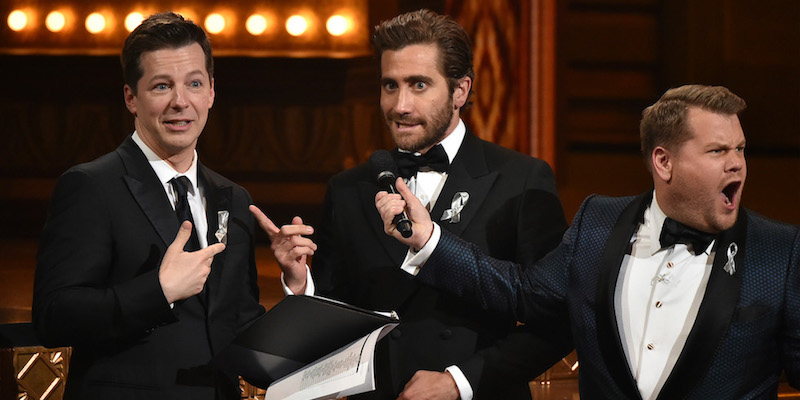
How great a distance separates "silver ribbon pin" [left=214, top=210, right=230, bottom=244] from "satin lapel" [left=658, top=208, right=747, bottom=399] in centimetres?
96

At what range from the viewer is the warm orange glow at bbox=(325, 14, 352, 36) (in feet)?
22.0

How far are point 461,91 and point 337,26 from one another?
4715mm

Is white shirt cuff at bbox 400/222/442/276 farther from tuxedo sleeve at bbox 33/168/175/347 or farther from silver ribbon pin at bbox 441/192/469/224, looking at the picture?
tuxedo sleeve at bbox 33/168/175/347

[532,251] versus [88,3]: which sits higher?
[88,3]

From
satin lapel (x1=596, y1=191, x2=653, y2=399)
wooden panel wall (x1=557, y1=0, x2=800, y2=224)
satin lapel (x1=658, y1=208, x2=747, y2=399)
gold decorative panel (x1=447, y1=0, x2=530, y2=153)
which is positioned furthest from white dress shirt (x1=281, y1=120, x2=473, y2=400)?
wooden panel wall (x1=557, y1=0, x2=800, y2=224)

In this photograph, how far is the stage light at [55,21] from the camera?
6719 mm

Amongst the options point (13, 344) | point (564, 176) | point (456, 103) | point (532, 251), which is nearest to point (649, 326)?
point (532, 251)

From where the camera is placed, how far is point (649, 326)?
1.82m

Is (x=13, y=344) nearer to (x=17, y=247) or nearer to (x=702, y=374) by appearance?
(x=702, y=374)

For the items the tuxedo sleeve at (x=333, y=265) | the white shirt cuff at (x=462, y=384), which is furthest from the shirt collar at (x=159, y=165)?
the white shirt cuff at (x=462, y=384)

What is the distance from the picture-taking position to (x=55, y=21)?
674 cm

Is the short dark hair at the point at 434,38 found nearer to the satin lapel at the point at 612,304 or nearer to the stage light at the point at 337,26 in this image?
the satin lapel at the point at 612,304

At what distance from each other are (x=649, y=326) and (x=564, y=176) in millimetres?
4887

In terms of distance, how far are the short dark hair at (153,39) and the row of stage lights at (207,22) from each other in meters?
4.82
